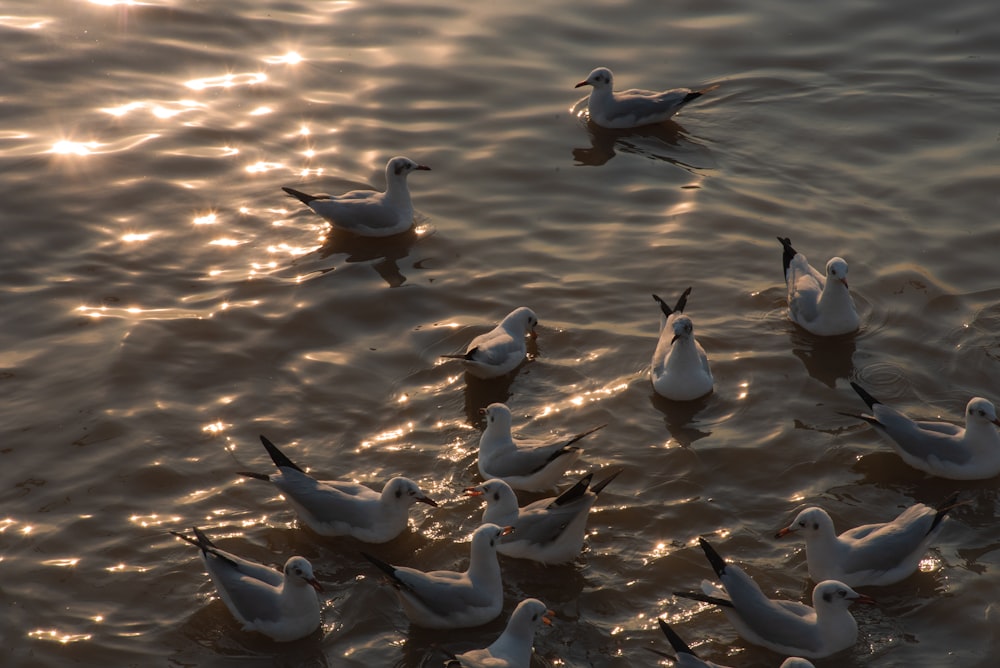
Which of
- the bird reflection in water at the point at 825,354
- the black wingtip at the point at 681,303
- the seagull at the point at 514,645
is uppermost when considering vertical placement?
the black wingtip at the point at 681,303

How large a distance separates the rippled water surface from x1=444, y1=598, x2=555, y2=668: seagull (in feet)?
1.88

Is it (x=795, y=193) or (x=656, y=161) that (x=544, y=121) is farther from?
(x=795, y=193)

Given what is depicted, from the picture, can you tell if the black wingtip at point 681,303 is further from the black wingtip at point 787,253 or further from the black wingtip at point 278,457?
the black wingtip at point 278,457

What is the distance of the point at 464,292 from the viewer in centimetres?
1285

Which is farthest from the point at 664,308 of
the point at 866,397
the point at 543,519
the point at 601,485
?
the point at 543,519

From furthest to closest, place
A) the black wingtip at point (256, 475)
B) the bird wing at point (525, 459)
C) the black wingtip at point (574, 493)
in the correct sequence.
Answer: the bird wing at point (525, 459) → the black wingtip at point (256, 475) → the black wingtip at point (574, 493)

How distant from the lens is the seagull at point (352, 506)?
30.5ft

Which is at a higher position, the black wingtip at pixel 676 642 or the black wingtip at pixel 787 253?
the black wingtip at pixel 787 253

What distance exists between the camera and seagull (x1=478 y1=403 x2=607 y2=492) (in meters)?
9.94

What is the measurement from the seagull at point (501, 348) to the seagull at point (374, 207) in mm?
2466

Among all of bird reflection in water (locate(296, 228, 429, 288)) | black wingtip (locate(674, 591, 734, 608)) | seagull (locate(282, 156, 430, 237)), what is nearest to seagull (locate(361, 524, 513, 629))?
black wingtip (locate(674, 591, 734, 608))

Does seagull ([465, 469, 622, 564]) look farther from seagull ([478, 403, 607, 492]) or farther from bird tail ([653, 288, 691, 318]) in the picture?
bird tail ([653, 288, 691, 318])

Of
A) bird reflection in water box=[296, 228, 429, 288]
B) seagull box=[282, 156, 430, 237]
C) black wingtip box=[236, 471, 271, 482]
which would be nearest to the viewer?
black wingtip box=[236, 471, 271, 482]

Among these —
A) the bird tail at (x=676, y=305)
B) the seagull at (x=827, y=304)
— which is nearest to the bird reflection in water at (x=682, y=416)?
the bird tail at (x=676, y=305)
